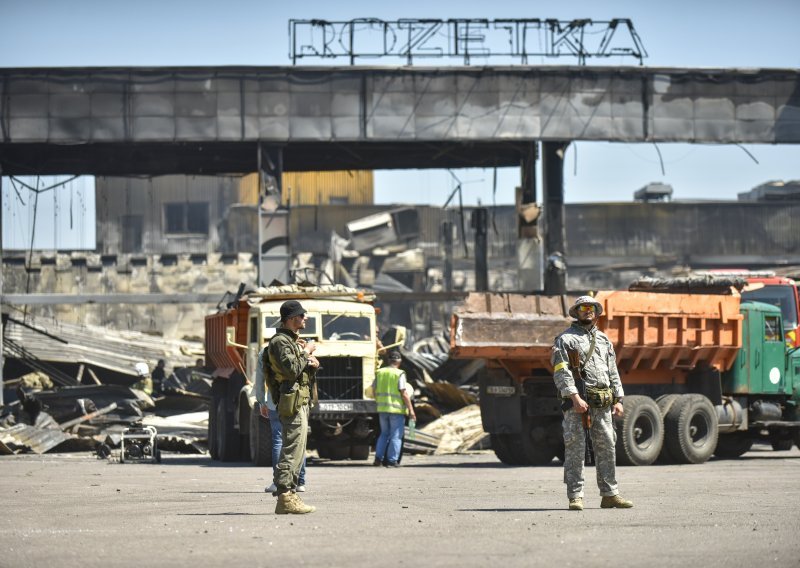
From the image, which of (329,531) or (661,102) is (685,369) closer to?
(329,531)

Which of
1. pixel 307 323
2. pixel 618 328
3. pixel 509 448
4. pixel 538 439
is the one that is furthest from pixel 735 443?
pixel 307 323

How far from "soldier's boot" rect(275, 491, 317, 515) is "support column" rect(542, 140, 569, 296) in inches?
1059

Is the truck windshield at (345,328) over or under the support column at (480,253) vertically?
under

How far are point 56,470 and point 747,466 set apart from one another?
10282 millimetres

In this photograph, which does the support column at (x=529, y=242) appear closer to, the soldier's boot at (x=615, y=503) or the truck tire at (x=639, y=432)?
the truck tire at (x=639, y=432)

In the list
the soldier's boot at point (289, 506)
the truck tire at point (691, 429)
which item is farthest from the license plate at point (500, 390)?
the soldier's boot at point (289, 506)

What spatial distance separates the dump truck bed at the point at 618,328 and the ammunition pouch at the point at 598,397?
8195 millimetres

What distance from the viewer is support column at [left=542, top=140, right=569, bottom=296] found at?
3972 cm

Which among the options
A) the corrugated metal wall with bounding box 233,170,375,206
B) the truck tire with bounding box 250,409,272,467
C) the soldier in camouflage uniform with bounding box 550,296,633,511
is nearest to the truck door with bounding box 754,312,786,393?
the truck tire with bounding box 250,409,272,467

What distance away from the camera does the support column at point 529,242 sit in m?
39.7

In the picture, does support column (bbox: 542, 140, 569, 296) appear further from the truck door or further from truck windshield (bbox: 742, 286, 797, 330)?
the truck door

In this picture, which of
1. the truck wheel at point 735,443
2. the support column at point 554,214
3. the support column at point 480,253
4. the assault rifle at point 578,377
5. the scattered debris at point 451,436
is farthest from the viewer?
the support column at point 480,253

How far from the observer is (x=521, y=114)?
1550 inches

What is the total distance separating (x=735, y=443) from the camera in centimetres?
2577
